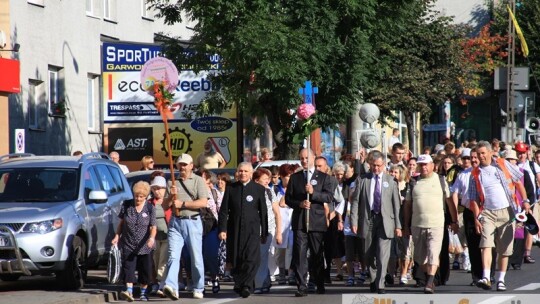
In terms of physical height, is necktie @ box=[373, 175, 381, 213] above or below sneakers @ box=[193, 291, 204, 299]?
above

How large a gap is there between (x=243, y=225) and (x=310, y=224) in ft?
2.93

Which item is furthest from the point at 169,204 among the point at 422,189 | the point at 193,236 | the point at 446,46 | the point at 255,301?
the point at 446,46

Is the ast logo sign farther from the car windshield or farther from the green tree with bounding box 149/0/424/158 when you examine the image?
the car windshield

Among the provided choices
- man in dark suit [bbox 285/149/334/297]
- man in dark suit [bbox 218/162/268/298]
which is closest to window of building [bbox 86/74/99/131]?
man in dark suit [bbox 285/149/334/297]

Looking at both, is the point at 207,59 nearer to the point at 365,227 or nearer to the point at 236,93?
the point at 236,93

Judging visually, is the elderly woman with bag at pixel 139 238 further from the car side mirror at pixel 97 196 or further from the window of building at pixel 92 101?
the window of building at pixel 92 101

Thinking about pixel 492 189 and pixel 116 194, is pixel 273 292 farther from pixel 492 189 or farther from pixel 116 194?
pixel 492 189

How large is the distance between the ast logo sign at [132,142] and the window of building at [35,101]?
1.97 m

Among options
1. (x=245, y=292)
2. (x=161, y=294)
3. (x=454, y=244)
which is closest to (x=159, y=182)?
(x=161, y=294)

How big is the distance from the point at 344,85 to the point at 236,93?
2.45 metres

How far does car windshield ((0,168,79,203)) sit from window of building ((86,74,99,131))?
19.0 meters

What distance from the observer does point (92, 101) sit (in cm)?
3697

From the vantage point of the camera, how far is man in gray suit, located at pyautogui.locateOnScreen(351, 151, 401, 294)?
54.0ft

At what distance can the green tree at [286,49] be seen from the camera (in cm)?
2586
